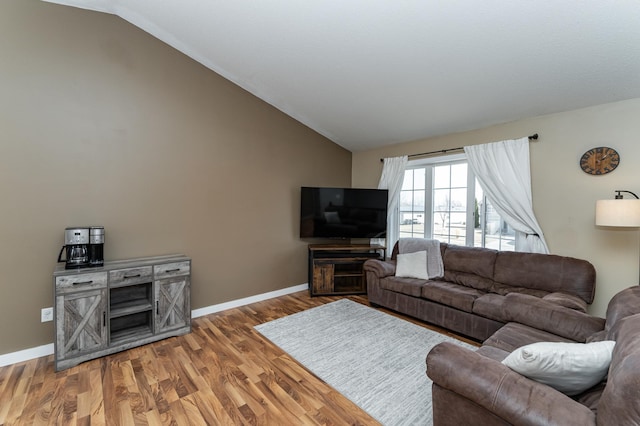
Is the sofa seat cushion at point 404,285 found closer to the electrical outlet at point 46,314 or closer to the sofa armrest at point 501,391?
the sofa armrest at point 501,391

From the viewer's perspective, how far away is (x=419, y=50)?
8.27 feet

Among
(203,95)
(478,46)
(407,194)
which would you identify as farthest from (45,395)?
(407,194)

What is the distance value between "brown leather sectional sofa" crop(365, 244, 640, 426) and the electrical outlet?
326cm

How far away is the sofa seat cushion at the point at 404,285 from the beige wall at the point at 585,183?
5.09 ft

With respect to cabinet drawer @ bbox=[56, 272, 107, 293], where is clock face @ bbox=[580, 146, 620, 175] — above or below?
above

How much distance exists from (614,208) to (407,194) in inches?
99.0

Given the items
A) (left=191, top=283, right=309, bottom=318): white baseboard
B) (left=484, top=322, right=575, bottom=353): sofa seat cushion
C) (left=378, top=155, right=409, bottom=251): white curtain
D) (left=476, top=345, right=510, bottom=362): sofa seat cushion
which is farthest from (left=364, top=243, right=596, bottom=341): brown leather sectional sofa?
(left=191, top=283, right=309, bottom=318): white baseboard

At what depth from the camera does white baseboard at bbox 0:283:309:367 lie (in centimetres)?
240

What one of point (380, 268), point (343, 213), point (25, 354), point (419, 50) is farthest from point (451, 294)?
point (25, 354)

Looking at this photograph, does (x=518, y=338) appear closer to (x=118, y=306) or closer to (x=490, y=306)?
(x=490, y=306)

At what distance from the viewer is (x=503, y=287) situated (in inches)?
122

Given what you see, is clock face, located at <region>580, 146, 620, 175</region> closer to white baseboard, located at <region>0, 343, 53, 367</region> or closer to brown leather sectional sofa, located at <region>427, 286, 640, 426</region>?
brown leather sectional sofa, located at <region>427, 286, 640, 426</region>

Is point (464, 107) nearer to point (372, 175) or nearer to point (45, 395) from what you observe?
point (372, 175)

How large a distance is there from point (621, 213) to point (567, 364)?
2.00 metres
